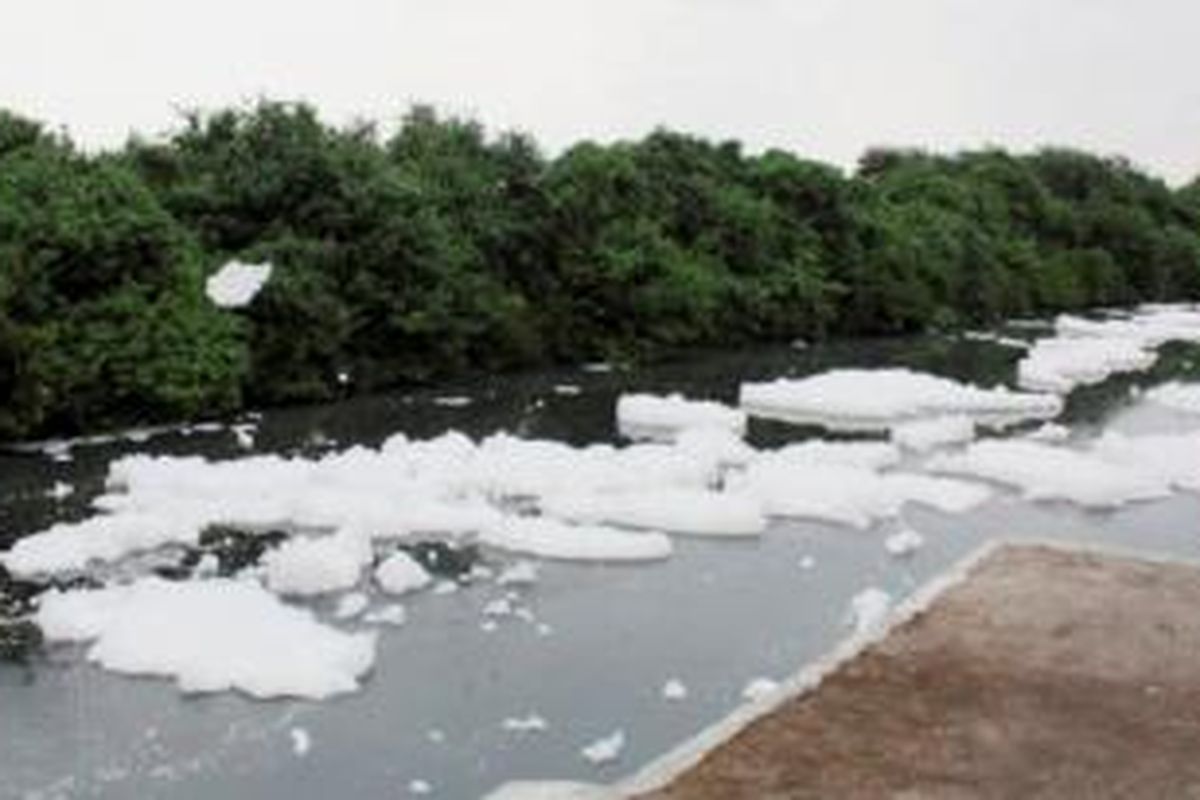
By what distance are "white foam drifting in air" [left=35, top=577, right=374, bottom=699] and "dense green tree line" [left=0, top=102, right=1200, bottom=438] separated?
8.65 metres

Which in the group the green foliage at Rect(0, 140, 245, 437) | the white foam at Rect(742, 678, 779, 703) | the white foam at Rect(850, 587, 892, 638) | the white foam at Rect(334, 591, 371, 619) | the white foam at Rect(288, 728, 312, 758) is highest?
the green foliage at Rect(0, 140, 245, 437)

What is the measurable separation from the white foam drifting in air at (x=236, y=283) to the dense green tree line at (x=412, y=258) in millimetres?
201

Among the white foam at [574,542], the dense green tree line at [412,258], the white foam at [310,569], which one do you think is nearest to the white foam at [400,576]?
the white foam at [310,569]

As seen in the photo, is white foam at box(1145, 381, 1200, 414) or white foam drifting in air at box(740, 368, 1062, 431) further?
white foam at box(1145, 381, 1200, 414)

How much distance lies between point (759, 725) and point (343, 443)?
566 inches

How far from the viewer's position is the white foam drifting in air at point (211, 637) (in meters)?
13.8

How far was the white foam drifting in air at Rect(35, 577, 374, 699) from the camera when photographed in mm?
13766

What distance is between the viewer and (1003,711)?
12.2 meters

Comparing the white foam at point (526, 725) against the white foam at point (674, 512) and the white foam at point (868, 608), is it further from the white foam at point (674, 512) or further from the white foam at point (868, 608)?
the white foam at point (674, 512)

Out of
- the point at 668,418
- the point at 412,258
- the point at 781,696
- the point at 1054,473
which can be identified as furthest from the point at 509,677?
the point at 412,258

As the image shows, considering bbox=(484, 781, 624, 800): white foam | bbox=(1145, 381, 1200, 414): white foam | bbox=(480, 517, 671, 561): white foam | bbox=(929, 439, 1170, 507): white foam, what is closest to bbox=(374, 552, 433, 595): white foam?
bbox=(480, 517, 671, 561): white foam

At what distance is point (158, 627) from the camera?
14.7 m

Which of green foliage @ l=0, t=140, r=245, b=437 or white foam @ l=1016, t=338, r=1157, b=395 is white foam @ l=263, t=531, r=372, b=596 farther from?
white foam @ l=1016, t=338, r=1157, b=395

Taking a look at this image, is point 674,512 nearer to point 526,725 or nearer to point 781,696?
point 526,725
